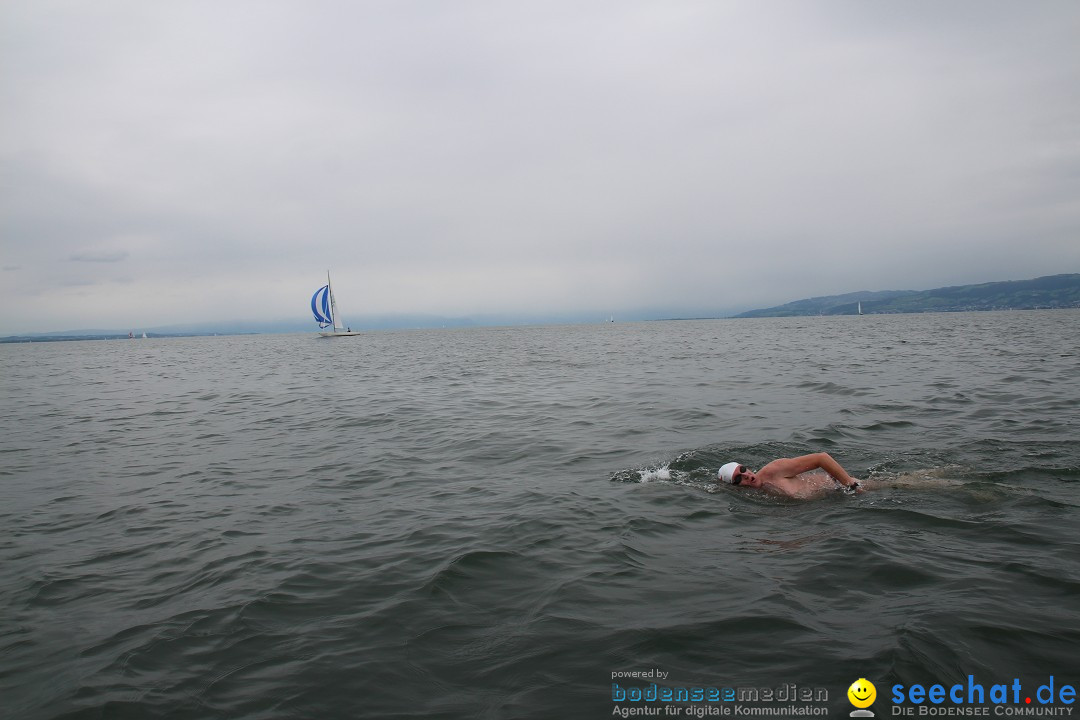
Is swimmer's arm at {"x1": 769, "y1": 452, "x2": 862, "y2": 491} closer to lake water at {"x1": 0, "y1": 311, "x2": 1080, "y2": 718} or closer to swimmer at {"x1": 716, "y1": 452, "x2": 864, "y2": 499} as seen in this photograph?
swimmer at {"x1": 716, "y1": 452, "x2": 864, "y2": 499}

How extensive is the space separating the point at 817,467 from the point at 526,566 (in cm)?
481

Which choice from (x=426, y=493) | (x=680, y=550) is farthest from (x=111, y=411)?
(x=680, y=550)

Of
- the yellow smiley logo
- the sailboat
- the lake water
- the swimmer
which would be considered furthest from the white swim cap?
the sailboat

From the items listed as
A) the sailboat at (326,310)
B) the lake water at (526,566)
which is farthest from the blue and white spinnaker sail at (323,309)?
the lake water at (526,566)

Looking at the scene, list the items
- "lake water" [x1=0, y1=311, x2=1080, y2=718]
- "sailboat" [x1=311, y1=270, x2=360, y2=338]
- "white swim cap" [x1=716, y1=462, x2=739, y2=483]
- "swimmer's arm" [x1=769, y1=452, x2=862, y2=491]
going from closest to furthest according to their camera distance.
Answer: "lake water" [x1=0, y1=311, x2=1080, y2=718], "swimmer's arm" [x1=769, y1=452, x2=862, y2=491], "white swim cap" [x1=716, y1=462, x2=739, y2=483], "sailboat" [x1=311, y1=270, x2=360, y2=338]

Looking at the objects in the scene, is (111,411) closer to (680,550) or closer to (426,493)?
(426,493)

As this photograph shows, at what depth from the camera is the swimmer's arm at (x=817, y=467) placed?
7887mm

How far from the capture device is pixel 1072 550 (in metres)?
5.59

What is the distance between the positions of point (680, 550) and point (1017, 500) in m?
4.75

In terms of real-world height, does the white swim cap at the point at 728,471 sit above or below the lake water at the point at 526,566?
above

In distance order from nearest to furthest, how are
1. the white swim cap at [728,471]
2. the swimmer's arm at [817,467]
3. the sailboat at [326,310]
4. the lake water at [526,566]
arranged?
the lake water at [526,566], the swimmer's arm at [817,467], the white swim cap at [728,471], the sailboat at [326,310]

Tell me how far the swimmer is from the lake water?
0.23 meters

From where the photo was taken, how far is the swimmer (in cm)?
793

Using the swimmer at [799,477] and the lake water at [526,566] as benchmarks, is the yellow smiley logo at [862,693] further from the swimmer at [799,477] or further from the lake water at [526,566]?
the swimmer at [799,477]
